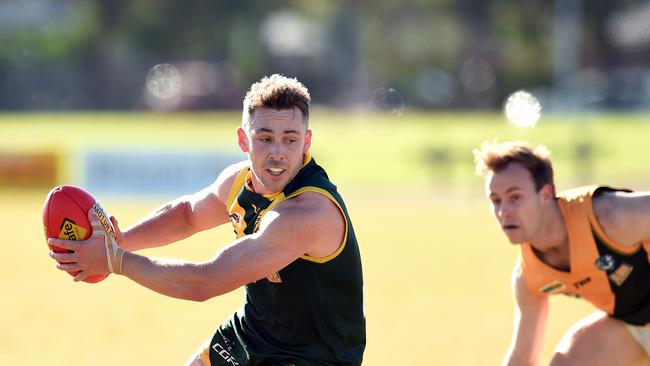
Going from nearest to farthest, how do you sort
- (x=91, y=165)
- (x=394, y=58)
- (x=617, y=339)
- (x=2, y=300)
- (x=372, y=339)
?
(x=617, y=339) < (x=372, y=339) < (x=2, y=300) < (x=91, y=165) < (x=394, y=58)

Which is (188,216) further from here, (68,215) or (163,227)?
(68,215)

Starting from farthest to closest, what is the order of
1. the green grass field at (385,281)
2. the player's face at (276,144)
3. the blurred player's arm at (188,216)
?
the green grass field at (385,281)
the blurred player's arm at (188,216)
the player's face at (276,144)

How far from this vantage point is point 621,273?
19.4ft

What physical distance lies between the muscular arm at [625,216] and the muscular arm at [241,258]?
152 cm

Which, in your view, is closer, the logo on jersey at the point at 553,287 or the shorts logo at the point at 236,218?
the shorts logo at the point at 236,218

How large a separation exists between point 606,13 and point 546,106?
1159 centimetres

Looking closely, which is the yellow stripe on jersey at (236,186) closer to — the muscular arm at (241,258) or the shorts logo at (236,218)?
the shorts logo at (236,218)

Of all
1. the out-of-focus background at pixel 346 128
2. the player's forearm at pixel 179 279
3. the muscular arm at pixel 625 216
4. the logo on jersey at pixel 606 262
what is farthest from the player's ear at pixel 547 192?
the out-of-focus background at pixel 346 128

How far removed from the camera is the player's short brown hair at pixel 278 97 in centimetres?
512

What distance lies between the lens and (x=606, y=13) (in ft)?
169

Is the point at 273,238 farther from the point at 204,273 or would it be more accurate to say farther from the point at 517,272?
the point at 517,272

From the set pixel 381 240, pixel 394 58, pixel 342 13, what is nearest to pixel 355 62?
pixel 342 13

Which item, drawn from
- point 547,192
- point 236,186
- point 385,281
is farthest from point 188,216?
point 385,281

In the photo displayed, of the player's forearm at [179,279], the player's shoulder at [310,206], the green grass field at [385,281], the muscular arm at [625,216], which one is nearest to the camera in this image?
the player's forearm at [179,279]
